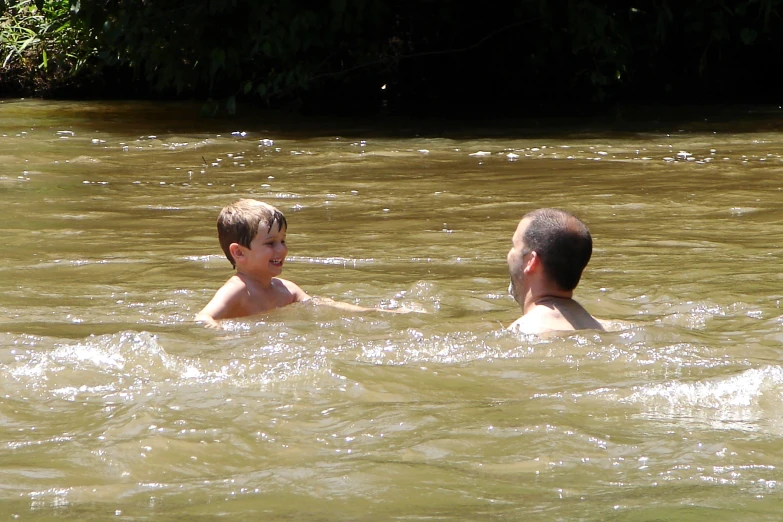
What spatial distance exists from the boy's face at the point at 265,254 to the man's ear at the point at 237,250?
2 centimetres

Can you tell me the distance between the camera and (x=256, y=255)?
6.13 meters

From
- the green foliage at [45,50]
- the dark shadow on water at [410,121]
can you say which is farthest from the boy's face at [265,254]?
the green foliage at [45,50]

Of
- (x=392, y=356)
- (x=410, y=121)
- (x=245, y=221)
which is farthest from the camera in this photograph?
(x=410, y=121)

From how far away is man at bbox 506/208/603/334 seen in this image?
5.14 metres

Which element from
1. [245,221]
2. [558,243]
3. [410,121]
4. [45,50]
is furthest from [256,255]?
[45,50]

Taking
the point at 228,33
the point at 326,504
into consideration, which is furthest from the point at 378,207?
the point at 228,33

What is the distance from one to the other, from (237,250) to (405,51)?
10.7 metres

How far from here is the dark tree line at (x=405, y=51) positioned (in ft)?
46.8

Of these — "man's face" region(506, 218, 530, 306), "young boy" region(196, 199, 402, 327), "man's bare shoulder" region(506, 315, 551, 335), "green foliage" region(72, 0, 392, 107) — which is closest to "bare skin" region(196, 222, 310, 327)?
"young boy" region(196, 199, 402, 327)

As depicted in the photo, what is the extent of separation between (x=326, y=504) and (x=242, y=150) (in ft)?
29.9

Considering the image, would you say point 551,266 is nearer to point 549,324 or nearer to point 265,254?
point 549,324

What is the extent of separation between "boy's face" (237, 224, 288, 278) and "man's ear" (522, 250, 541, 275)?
149 cm

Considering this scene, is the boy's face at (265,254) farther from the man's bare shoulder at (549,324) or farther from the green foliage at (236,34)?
the green foliage at (236,34)

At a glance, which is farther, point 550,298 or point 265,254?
point 265,254
